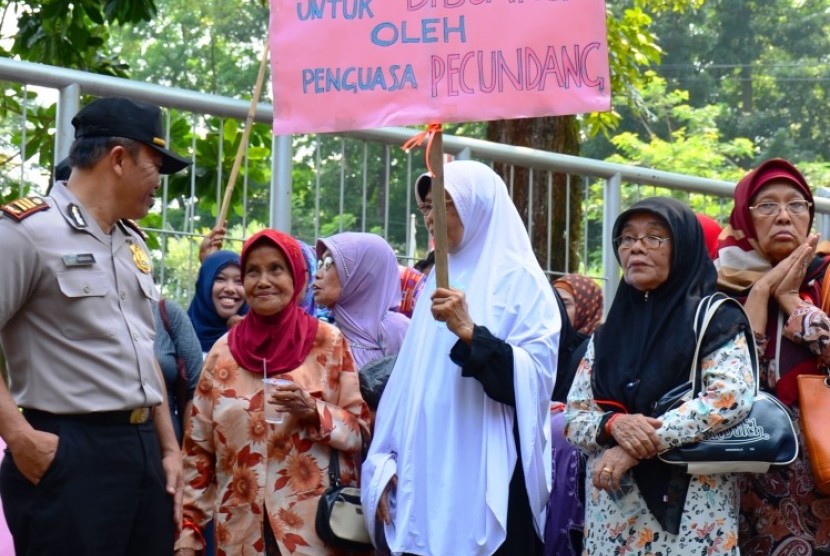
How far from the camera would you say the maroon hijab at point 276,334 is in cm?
520

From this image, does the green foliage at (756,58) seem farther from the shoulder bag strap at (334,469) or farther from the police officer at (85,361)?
the police officer at (85,361)

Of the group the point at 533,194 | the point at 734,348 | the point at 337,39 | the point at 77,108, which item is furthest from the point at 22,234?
the point at 533,194

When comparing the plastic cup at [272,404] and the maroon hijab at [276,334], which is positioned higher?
the maroon hijab at [276,334]

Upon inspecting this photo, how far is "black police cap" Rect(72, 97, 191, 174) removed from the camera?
175 inches

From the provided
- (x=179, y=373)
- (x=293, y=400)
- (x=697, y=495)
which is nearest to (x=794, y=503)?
(x=697, y=495)

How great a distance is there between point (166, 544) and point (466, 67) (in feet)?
6.16

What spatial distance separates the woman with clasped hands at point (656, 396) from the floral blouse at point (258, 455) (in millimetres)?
855

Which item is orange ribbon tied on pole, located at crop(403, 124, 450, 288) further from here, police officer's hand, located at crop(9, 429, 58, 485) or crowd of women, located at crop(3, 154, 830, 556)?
police officer's hand, located at crop(9, 429, 58, 485)

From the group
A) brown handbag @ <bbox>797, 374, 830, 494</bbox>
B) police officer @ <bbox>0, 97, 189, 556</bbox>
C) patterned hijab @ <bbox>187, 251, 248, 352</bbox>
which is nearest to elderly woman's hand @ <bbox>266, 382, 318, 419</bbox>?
police officer @ <bbox>0, 97, 189, 556</bbox>

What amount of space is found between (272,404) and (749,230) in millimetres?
1902

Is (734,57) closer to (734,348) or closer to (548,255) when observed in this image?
(548,255)

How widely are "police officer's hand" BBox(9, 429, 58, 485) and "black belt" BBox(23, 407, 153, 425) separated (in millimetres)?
78

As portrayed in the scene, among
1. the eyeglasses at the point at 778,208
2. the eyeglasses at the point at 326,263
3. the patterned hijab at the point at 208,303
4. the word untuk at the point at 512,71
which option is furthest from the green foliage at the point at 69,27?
the eyeglasses at the point at 778,208

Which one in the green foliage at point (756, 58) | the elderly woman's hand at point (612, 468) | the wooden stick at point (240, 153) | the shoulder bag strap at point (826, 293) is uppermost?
the green foliage at point (756, 58)
